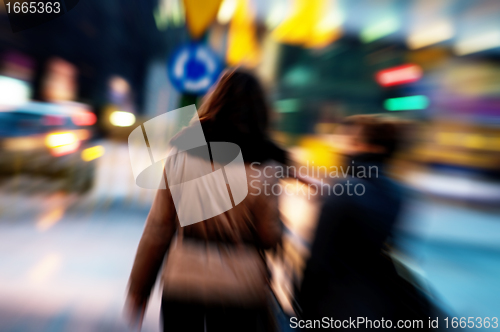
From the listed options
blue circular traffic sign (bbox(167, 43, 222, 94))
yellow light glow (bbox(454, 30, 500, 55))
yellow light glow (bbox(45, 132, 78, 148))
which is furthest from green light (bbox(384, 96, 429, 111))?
yellow light glow (bbox(45, 132, 78, 148))

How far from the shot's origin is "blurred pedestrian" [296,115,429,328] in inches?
47.8

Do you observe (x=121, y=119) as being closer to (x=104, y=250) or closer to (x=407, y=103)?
(x=104, y=250)

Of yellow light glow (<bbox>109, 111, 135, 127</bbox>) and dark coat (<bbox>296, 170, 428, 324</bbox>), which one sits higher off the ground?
yellow light glow (<bbox>109, 111, 135, 127</bbox>)

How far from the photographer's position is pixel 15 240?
3180 millimetres

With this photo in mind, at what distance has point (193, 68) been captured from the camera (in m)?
3.16

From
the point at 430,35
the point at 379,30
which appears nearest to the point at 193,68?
the point at 379,30

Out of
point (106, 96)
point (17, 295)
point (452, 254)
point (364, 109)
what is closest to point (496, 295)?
point (452, 254)

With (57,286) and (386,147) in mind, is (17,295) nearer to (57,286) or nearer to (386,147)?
(57,286)

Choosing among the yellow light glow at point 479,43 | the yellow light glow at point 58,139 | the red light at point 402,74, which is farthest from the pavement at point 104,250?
the yellow light glow at point 479,43

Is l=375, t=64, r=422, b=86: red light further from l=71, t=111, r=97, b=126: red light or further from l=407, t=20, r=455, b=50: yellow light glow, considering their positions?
l=71, t=111, r=97, b=126: red light

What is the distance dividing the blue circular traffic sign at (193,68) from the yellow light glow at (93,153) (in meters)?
3.63

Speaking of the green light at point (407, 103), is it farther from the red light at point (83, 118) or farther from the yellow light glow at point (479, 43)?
the red light at point (83, 118)

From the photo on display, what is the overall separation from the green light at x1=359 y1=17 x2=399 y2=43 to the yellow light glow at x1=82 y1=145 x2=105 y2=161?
6.43 m

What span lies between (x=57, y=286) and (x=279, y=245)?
2.31 m
